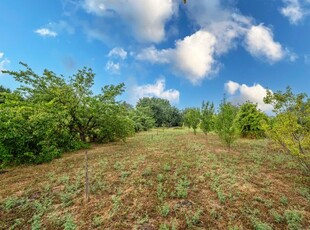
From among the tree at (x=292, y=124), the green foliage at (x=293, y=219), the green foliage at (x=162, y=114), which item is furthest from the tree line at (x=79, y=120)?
the green foliage at (x=162, y=114)

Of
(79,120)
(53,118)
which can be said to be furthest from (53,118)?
(79,120)

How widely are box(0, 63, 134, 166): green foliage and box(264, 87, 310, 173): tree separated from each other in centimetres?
1085

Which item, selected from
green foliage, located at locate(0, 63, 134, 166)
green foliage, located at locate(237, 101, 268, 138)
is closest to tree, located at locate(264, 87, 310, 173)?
green foliage, located at locate(0, 63, 134, 166)

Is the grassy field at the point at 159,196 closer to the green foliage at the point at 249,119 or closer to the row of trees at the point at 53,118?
the row of trees at the point at 53,118

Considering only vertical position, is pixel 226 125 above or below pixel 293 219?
above

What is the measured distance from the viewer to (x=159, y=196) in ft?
20.2

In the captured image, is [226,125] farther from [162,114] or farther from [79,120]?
[162,114]

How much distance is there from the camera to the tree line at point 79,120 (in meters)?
7.78

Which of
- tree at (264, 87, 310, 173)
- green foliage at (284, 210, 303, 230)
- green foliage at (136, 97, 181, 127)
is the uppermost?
green foliage at (136, 97, 181, 127)

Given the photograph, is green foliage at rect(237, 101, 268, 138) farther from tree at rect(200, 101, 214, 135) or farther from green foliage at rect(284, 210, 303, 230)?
green foliage at rect(284, 210, 303, 230)

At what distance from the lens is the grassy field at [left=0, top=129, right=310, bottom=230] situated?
16.7ft

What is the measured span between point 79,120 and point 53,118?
3.76 meters

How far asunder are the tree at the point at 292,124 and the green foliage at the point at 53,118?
10853 mm

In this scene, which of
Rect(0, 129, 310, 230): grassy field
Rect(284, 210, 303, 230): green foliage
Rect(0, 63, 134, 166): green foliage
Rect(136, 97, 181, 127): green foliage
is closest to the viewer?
Rect(284, 210, 303, 230): green foliage
